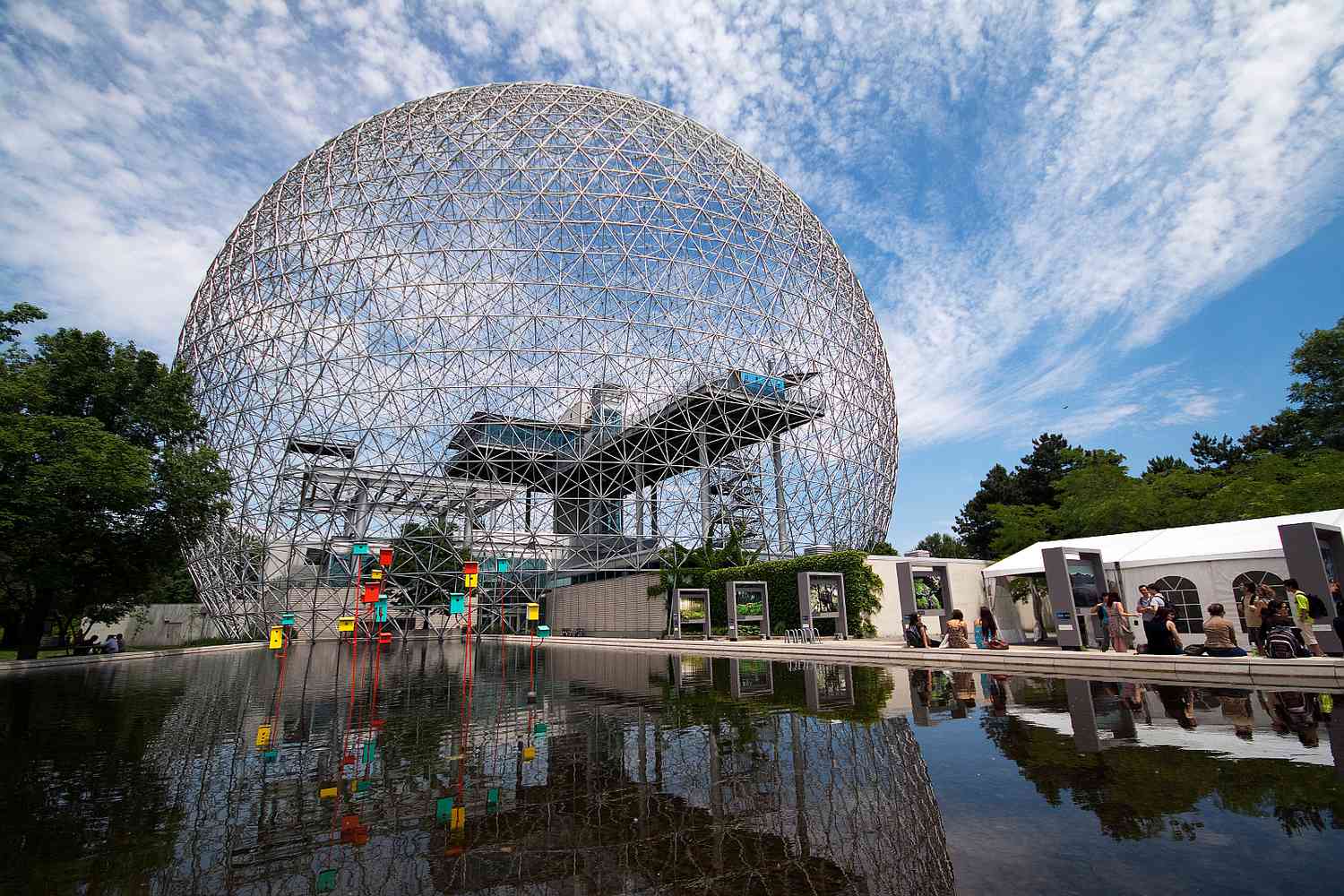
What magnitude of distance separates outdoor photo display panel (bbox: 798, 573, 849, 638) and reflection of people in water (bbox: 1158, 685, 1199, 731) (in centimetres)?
1139

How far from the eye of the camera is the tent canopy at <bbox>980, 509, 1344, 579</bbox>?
1334 centimetres

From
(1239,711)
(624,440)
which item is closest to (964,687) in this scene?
(1239,711)

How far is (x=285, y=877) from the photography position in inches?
128

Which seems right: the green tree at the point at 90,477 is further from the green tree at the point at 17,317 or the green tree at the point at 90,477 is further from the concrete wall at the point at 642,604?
the concrete wall at the point at 642,604

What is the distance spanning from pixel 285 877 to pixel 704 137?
124 ft

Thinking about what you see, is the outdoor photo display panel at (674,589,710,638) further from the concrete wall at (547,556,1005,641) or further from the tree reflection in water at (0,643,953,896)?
the tree reflection in water at (0,643,953,896)

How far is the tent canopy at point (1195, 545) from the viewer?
1334cm

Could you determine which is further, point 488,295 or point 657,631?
point 488,295

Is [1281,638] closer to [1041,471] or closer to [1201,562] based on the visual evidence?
[1201,562]

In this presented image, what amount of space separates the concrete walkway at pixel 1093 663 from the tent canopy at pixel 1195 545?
328 centimetres

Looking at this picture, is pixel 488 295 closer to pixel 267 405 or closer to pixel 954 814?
pixel 267 405

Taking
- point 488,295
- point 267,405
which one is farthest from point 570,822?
point 267,405

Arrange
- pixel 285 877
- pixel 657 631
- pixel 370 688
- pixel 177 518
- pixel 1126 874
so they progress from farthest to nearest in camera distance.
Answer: pixel 657 631 → pixel 177 518 → pixel 370 688 → pixel 285 877 → pixel 1126 874

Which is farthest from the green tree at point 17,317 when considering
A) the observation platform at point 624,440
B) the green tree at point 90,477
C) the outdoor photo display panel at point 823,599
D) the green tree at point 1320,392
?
the green tree at point 1320,392
